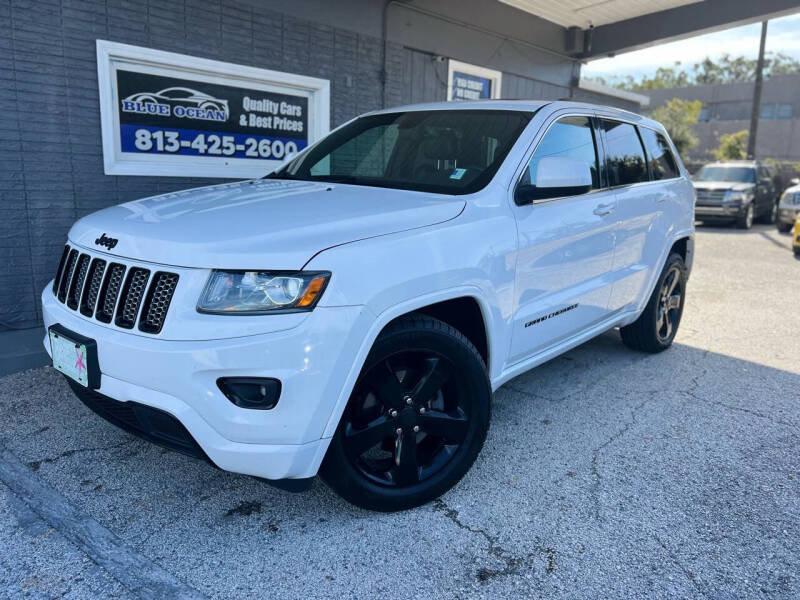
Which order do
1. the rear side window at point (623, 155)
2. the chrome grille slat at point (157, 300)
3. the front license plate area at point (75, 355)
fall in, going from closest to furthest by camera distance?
1. the chrome grille slat at point (157, 300)
2. the front license plate area at point (75, 355)
3. the rear side window at point (623, 155)

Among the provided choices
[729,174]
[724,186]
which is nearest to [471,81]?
[724,186]

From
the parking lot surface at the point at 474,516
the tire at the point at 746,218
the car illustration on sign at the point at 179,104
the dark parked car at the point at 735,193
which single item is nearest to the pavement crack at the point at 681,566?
the parking lot surface at the point at 474,516

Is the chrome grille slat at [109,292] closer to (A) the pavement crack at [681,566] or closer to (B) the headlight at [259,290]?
(B) the headlight at [259,290]

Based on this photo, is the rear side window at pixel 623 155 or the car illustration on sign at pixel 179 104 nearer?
the rear side window at pixel 623 155

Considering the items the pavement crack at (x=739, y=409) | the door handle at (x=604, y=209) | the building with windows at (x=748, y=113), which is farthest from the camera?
the building with windows at (x=748, y=113)

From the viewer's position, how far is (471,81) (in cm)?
873

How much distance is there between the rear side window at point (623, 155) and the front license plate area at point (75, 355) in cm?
314

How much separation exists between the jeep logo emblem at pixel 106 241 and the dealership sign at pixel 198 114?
2918 millimetres

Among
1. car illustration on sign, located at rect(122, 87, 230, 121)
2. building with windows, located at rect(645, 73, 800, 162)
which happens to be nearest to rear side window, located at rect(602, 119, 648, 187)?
car illustration on sign, located at rect(122, 87, 230, 121)

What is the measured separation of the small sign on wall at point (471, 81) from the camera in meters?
8.36

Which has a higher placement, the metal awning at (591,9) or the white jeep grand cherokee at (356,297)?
the metal awning at (591,9)

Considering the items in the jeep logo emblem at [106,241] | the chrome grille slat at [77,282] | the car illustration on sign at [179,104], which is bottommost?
the chrome grille slat at [77,282]

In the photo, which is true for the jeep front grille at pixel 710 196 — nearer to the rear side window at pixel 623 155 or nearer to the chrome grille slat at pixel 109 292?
the rear side window at pixel 623 155

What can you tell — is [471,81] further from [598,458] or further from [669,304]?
[598,458]
